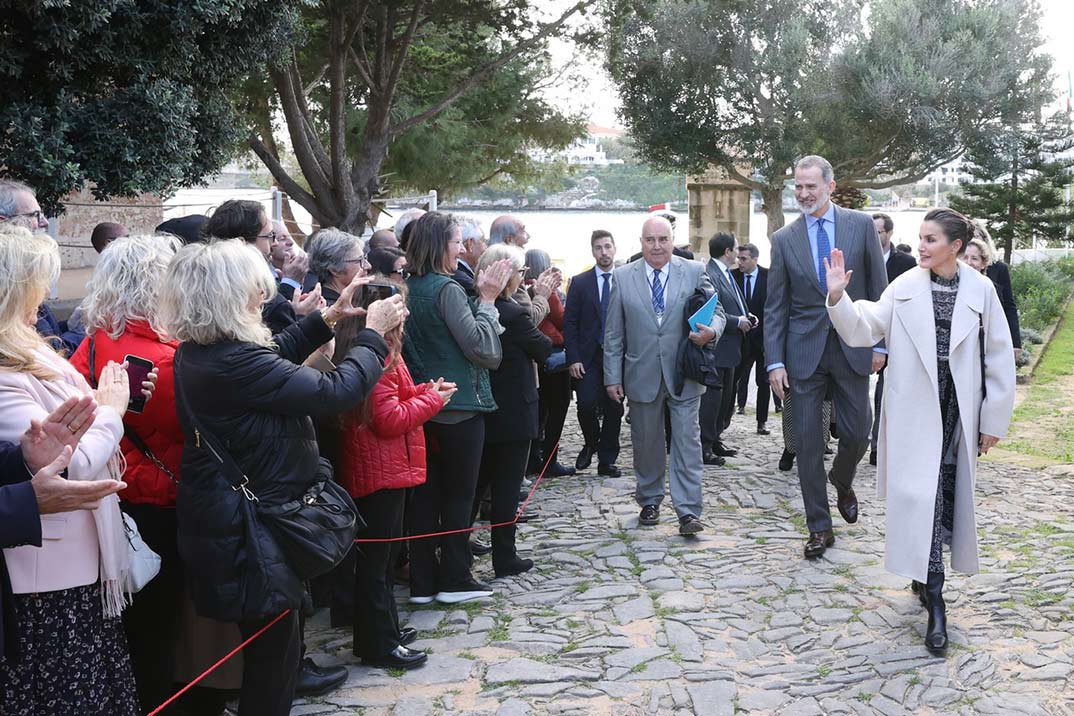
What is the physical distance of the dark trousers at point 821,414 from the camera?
6.52 metres

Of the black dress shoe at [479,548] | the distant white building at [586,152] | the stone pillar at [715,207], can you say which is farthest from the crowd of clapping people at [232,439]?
the stone pillar at [715,207]

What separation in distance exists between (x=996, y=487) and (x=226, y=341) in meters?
6.83

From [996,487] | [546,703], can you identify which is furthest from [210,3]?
[996,487]

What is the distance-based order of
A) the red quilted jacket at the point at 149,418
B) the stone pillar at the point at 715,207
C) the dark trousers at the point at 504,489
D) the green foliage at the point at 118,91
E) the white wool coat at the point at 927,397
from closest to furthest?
1. the red quilted jacket at the point at 149,418
2. the white wool coat at the point at 927,397
3. the green foliage at the point at 118,91
4. the dark trousers at the point at 504,489
5. the stone pillar at the point at 715,207

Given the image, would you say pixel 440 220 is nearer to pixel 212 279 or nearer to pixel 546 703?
pixel 212 279

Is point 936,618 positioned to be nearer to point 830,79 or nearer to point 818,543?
point 818,543

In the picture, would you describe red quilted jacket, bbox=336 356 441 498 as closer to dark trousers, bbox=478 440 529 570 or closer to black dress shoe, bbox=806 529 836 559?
dark trousers, bbox=478 440 529 570

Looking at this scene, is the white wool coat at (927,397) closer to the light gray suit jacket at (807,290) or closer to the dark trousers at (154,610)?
the light gray suit jacket at (807,290)

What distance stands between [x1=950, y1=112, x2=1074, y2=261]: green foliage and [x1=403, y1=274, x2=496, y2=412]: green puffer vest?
72.8ft

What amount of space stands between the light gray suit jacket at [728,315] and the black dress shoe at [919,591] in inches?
119

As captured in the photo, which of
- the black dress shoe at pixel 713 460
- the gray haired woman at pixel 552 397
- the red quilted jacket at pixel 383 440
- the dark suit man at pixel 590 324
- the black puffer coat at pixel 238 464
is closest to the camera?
the black puffer coat at pixel 238 464

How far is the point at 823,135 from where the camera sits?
25.0 metres

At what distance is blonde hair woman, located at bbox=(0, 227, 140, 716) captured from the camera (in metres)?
3.15

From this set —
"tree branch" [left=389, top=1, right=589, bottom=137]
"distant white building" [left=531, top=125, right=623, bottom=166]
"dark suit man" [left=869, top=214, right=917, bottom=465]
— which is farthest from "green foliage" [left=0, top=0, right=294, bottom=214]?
"distant white building" [left=531, top=125, right=623, bottom=166]
